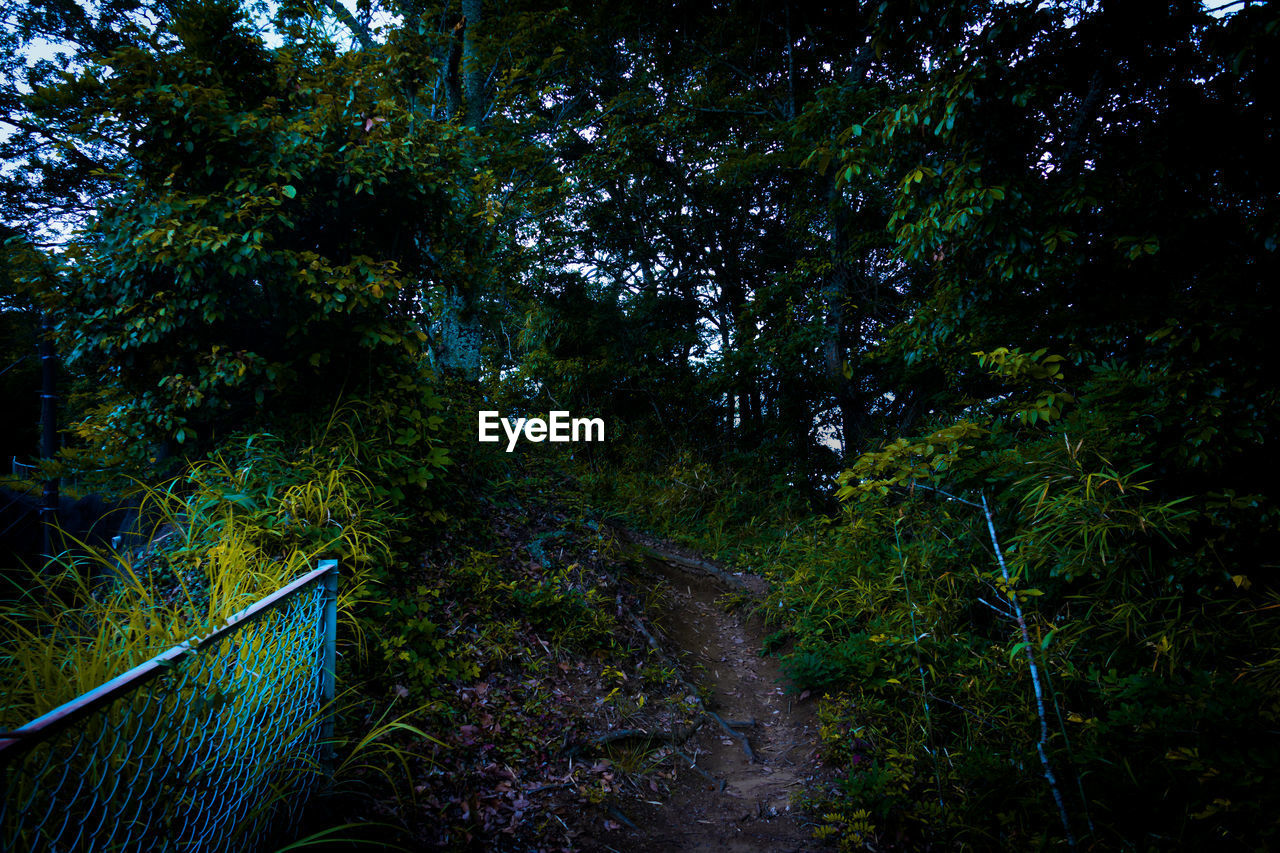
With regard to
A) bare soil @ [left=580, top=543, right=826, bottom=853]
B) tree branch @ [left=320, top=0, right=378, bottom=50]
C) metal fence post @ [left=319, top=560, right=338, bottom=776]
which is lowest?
bare soil @ [left=580, top=543, right=826, bottom=853]

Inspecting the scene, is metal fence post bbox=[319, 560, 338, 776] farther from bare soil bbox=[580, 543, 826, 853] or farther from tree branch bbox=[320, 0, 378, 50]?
tree branch bbox=[320, 0, 378, 50]

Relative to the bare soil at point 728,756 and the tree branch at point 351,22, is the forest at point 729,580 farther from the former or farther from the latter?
the tree branch at point 351,22

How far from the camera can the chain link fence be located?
116cm

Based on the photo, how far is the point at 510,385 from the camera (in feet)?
33.2

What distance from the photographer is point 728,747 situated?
3656mm

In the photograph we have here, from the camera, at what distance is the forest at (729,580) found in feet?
7.32

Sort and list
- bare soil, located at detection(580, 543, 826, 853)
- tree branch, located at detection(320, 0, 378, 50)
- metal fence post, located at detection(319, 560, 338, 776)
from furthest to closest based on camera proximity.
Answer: tree branch, located at detection(320, 0, 378, 50) → bare soil, located at detection(580, 543, 826, 853) → metal fence post, located at detection(319, 560, 338, 776)

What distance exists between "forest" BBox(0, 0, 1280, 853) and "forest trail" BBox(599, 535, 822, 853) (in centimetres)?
3

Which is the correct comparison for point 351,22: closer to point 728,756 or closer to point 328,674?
point 328,674

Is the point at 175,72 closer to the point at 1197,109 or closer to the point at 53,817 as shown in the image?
the point at 53,817

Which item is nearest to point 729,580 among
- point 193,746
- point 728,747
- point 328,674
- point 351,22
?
point 728,747

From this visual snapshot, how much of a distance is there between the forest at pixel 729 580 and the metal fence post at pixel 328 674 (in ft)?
0.17

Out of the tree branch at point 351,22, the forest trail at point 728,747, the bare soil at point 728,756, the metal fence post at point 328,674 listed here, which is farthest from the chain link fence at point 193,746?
the tree branch at point 351,22

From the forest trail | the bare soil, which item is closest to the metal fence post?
the bare soil
